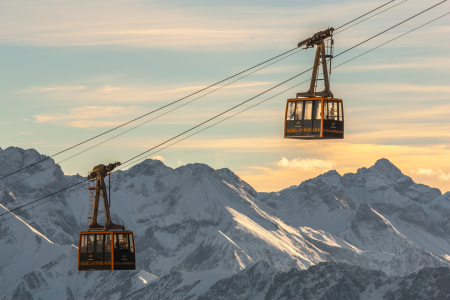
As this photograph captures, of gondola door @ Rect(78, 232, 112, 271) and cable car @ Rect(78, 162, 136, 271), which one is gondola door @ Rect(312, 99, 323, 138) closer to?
cable car @ Rect(78, 162, 136, 271)

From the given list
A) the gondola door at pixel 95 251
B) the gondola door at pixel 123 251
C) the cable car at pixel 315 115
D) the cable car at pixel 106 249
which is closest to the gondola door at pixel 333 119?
the cable car at pixel 315 115

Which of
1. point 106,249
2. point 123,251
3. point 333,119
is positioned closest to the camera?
point 333,119

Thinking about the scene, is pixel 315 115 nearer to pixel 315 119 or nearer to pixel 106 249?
Answer: pixel 315 119

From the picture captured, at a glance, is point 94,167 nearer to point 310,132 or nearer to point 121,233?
point 121,233

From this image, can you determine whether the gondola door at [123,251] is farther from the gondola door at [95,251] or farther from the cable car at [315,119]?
the cable car at [315,119]

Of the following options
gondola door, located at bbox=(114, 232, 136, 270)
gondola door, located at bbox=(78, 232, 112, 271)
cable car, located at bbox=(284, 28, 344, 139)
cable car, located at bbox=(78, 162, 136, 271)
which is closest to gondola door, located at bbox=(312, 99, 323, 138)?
cable car, located at bbox=(284, 28, 344, 139)

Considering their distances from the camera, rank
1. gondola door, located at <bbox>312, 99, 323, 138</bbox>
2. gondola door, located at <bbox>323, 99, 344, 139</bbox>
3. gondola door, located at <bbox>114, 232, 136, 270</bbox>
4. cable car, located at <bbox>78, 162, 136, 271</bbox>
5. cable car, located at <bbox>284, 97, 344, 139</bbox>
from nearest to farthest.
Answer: gondola door, located at <bbox>312, 99, 323, 138</bbox>
cable car, located at <bbox>284, 97, 344, 139</bbox>
gondola door, located at <bbox>323, 99, 344, 139</bbox>
cable car, located at <bbox>78, 162, 136, 271</bbox>
gondola door, located at <bbox>114, 232, 136, 270</bbox>

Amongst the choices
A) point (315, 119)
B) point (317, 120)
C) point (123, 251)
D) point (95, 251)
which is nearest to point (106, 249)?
point (95, 251)

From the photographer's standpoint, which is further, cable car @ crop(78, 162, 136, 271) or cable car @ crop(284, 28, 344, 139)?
cable car @ crop(78, 162, 136, 271)

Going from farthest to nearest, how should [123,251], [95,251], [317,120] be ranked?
[123,251] → [95,251] → [317,120]
